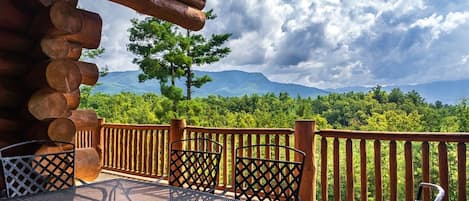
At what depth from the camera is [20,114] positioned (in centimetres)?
330

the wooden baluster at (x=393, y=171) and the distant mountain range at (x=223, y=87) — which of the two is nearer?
the wooden baluster at (x=393, y=171)

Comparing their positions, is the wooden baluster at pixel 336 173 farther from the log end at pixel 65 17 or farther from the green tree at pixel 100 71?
the green tree at pixel 100 71

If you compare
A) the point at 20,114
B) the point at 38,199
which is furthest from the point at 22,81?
the point at 38,199

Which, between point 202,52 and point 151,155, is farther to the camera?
point 202,52

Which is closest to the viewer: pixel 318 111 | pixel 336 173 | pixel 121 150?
pixel 336 173

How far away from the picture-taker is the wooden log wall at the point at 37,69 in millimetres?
3082

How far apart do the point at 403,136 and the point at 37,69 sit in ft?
10.2

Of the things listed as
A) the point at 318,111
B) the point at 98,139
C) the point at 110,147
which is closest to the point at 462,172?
the point at 110,147

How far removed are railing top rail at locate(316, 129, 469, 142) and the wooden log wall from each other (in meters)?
2.36

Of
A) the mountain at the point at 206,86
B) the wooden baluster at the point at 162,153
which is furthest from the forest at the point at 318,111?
the wooden baluster at the point at 162,153

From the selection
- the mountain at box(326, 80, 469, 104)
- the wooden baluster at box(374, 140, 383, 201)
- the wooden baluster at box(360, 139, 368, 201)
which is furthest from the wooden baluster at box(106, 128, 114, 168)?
the mountain at box(326, 80, 469, 104)

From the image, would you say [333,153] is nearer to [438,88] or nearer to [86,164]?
[86,164]

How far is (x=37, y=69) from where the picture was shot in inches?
123

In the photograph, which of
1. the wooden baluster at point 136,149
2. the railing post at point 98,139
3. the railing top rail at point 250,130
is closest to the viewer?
the railing top rail at point 250,130
